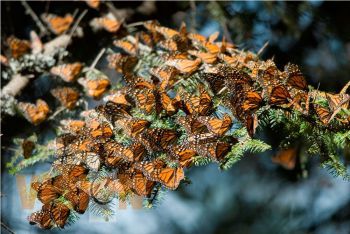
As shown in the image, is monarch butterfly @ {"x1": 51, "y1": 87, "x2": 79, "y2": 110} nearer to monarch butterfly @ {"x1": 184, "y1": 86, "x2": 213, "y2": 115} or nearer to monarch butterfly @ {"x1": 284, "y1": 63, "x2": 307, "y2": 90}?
monarch butterfly @ {"x1": 184, "y1": 86, "x2": 213, "y2": 115}

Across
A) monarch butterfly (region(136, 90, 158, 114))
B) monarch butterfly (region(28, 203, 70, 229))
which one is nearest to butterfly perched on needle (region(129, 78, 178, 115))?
monarch butterfly (region(136, 90, 158, 114))

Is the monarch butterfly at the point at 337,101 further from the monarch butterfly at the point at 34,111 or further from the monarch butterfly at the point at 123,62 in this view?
the monarch butterfly at the point at 34,111

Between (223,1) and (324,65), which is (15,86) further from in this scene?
(324,65)

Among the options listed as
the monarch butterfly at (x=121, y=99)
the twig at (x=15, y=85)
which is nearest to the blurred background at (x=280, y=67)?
the twig at (x=15, y=85)

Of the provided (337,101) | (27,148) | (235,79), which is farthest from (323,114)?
(27,148)

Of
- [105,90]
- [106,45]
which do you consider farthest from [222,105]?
[106,45]

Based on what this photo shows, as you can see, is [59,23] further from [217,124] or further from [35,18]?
[217,124]
